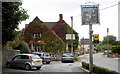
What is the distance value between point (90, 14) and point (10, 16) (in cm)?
607

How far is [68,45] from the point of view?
50.3 meters

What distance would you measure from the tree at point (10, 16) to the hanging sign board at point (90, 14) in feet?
14.7

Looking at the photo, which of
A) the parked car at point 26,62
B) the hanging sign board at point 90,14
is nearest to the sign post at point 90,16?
the hanging sign board at point 90,14

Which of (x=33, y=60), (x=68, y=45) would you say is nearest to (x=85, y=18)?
(x=33, y=60)

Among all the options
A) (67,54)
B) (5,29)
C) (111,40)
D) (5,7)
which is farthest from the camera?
(111,40)

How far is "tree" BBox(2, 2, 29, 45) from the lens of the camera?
14.1 m

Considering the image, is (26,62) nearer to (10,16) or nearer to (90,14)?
(10,16)

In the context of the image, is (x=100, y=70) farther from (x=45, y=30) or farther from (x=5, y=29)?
(x=45, y=30)

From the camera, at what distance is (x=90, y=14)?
16469 mm

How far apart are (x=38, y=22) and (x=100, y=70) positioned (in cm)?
3365

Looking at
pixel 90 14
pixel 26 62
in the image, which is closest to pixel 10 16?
pixel 26 62

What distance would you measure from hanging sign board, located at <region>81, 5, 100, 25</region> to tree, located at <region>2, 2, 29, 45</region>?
4488mm

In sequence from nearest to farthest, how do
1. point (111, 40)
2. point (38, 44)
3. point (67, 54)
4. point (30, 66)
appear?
point (30, 66), point (67, 54), point (38, 44), point (111, 40)

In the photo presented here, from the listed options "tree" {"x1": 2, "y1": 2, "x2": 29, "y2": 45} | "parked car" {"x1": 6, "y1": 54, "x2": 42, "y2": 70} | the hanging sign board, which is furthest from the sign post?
"parked car" {"x1": 6, "y1": 54, "x2": 42, "y2": 70}
